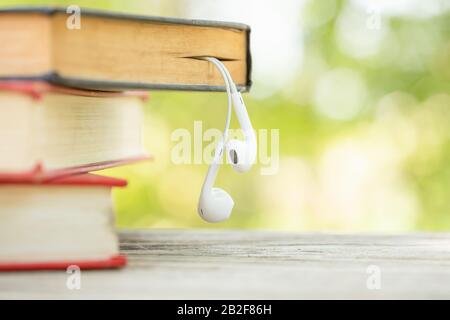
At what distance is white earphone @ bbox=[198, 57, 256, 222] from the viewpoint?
39.6 inches

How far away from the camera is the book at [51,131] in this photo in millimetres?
908

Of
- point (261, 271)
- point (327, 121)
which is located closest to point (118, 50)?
point (261, 271)

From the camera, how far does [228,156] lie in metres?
1.03

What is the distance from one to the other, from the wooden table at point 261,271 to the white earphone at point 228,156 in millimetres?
71

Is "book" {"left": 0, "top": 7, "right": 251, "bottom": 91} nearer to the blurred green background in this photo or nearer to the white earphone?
the white earphone

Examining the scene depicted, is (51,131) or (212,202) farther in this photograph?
(212,202)

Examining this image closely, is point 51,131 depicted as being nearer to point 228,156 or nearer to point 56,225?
point 56,225

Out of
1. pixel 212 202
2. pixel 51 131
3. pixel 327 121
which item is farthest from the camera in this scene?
pixel 327 121

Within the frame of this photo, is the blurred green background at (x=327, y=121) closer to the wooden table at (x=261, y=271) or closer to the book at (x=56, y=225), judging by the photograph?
the wooden table at (x=261, y=271)

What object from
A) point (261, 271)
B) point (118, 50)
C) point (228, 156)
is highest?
point (118, 50)

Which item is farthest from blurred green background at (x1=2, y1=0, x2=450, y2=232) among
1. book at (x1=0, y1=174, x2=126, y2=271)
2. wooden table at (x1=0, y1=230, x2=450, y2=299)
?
book at (x1=0, y1=174, x2=126, y2=271)

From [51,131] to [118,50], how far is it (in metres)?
0.14

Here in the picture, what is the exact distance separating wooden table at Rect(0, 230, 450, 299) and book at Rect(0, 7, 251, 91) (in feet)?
0.81

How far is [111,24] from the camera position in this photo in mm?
975
